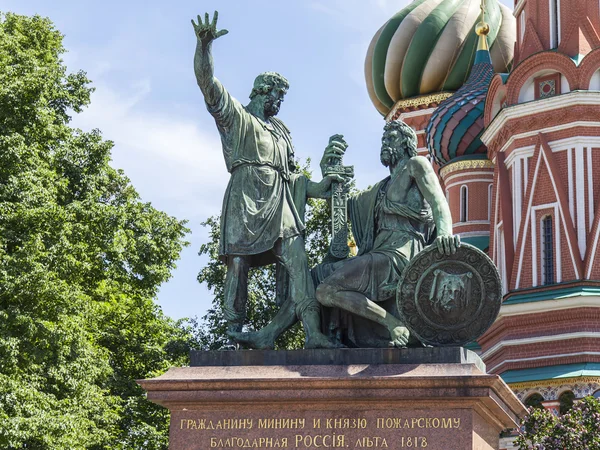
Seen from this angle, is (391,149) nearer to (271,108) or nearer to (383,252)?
(383,252)

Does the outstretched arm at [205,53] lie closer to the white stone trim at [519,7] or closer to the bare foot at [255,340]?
the bare foot at [255,340]

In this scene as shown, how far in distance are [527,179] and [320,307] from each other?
994 inches

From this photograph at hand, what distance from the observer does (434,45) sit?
50.5m

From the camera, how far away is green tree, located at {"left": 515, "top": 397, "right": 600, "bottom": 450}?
2380cm

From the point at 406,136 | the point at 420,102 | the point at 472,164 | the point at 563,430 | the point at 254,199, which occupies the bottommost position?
the point at 254,199

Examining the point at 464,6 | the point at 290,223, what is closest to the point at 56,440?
the point at 290,223

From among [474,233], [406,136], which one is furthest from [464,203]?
[406,136]

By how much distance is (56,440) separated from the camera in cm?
2273

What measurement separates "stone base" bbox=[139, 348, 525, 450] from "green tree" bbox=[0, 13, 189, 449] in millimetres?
10842

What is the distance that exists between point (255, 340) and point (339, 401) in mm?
1407

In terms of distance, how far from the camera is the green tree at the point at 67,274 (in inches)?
918

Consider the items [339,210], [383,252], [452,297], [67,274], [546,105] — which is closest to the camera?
[452,297]

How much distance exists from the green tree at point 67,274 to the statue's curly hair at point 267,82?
10.2 meters

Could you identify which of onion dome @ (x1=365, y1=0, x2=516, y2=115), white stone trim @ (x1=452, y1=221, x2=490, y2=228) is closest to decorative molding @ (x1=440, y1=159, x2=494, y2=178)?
white stone trim @ (x1=452, y1=221, x2=490, y2=228)
